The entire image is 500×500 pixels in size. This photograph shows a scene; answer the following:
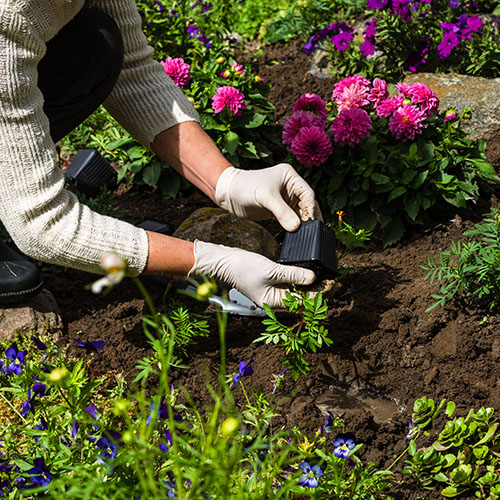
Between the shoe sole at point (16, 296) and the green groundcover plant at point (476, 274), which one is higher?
the green groundcover plant at point (476, 274)

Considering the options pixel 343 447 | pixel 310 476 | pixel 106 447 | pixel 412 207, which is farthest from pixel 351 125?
pixel 106 447

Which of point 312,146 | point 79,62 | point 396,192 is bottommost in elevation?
point 396,192

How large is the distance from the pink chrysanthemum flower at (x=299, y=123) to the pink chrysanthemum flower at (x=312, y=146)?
0.16ft

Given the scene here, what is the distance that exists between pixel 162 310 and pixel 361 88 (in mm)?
1357

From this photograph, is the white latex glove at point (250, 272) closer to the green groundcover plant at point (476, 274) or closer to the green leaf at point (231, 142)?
the green groundcover plant at point (476, 274)

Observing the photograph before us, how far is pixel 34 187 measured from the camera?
1.89 metres

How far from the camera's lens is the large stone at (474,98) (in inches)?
118

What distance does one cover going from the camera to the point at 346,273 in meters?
2.33

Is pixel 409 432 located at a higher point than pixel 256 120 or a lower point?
lower

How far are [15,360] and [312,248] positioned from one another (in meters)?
1.04

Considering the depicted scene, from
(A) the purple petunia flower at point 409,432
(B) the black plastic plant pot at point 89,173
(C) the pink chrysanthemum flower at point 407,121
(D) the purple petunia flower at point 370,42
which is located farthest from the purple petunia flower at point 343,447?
(D) the purple petunia flower at point 370,42

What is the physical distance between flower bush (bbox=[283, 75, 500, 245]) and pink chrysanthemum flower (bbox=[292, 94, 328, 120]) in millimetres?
20

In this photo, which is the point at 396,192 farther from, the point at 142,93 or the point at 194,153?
the point at 142,93

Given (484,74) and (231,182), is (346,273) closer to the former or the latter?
(231,182)
